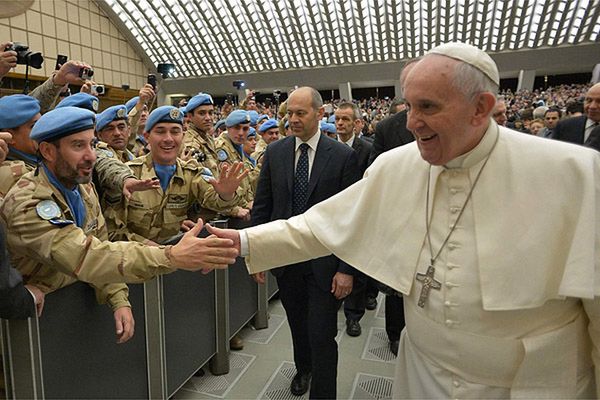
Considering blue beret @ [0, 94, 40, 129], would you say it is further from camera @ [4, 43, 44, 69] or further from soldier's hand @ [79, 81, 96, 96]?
soldier's hand @ [79, 81, 96, 96]

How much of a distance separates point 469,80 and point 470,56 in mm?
79

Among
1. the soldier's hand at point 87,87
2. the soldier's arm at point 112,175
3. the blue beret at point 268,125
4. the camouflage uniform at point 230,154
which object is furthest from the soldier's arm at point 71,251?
the blue beret at point 268,125

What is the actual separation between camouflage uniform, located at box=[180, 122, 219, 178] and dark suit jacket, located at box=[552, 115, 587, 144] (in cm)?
370

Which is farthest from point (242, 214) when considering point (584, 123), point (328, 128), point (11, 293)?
point (584, 123)

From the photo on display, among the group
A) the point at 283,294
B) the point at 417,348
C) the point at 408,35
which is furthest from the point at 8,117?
the point at 408,35

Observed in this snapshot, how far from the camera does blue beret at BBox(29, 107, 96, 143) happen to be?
1.95 m

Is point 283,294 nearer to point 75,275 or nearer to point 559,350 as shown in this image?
point 75,275

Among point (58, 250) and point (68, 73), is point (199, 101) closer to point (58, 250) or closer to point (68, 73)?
point (68, 73)

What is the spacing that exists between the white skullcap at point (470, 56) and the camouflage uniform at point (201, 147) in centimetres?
304

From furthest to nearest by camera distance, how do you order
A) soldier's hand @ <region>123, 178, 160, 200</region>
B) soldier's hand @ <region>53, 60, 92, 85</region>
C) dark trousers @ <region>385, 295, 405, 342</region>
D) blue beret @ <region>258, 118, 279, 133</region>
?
blue beret @ <region>258, 118, 279, 133</region> < dark trousers @ <region>385, 295, 405, 342</region> < soldier's hand @ <region>53, 60, 92, 85</region> < soldier's hand @ <region>123, 178, 160, 200</region>

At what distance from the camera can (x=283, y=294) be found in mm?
2891

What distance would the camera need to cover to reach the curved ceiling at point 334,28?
1115 inches

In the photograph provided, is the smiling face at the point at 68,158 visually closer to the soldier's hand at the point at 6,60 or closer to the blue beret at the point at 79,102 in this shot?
the blue beret at the point at 79,102

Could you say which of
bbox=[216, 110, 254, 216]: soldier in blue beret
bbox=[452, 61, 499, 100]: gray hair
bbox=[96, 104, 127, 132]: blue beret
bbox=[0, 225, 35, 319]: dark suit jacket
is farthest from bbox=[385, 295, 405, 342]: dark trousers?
bbox=[96, 104, 127, 132]: blue beret
